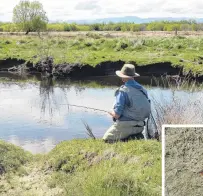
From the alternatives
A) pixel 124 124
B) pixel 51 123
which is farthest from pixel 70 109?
pixel 124 124

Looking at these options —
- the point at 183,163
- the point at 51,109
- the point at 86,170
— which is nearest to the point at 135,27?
the point at 51,109

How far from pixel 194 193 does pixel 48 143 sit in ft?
32.0

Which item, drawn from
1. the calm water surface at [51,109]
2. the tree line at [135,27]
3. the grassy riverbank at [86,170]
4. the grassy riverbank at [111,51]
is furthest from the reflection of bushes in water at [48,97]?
the tree line at [135,27]

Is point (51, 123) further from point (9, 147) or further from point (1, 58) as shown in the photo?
point (1, 58)

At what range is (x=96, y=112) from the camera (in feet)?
56.1

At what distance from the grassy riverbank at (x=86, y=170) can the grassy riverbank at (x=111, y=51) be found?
19864mm

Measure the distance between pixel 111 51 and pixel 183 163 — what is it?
109ft

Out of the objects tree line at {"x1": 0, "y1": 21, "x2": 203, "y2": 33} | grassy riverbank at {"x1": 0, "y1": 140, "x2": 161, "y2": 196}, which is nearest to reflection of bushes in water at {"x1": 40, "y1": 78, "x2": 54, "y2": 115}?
grassy riverbank at {"x1": 0, "y1": 140, "x2": 161, "y2": 196}

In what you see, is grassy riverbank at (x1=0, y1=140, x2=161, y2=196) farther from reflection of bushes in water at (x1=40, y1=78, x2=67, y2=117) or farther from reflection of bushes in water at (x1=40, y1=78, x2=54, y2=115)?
reflection of bushes in water at (x1=40, y1=78, x2=54, y2=115)

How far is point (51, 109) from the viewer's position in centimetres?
1828

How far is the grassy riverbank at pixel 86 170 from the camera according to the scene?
5172 mm

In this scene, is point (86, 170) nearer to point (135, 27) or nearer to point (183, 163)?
point (183, 163)

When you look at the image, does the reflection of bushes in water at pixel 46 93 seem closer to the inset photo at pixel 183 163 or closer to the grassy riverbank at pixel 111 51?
the grassy riverbank at pixel 111 51

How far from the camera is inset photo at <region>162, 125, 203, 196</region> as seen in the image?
134 inches
